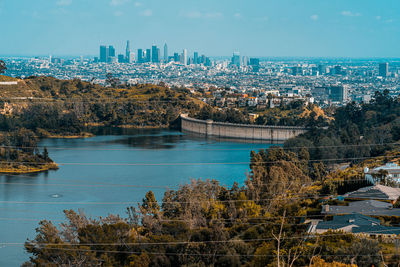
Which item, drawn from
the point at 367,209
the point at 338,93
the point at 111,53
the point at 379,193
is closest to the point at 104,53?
the point at 111,53

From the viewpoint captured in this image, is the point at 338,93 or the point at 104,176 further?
the point at 338,93

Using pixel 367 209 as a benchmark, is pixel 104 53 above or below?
above

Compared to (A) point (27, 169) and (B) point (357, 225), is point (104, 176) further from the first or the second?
(B) point (357, 225)

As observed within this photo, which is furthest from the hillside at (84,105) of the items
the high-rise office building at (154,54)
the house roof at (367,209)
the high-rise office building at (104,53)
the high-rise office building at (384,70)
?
the high-rise office building at (154,54)

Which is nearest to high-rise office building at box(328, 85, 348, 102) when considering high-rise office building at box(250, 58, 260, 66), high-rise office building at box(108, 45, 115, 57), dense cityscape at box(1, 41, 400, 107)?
dense cityscape at box(1, 41, 400, 107)

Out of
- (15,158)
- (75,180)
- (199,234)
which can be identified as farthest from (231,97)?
(199,234)

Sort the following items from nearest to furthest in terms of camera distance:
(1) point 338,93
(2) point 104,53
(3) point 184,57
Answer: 1. (1) point 338,93
2. (2) point 104,53
3. (3) point 184,57

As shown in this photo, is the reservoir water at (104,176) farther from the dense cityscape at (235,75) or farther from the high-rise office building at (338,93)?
the high-rise office building at (338,93)
